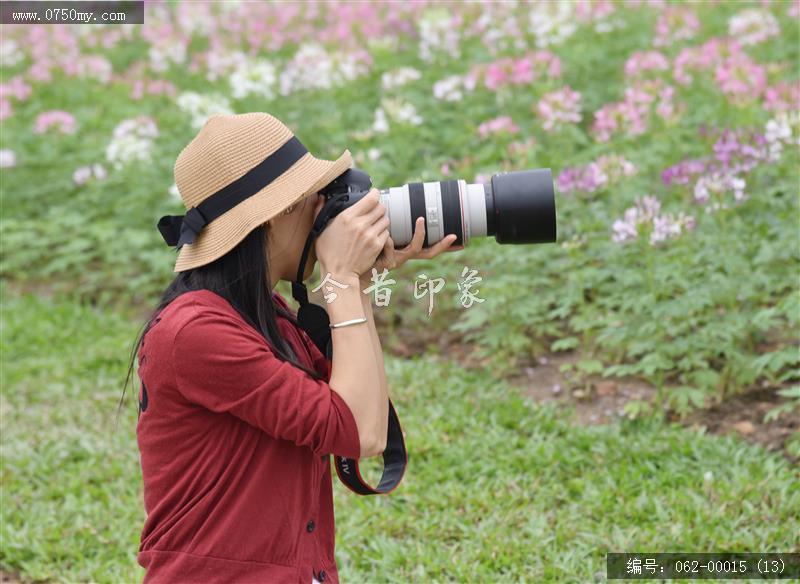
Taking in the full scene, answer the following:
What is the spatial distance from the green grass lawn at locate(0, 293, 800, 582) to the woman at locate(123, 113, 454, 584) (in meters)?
1.19

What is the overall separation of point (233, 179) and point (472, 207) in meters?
0.46

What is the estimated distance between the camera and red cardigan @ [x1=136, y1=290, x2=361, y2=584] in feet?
5.11

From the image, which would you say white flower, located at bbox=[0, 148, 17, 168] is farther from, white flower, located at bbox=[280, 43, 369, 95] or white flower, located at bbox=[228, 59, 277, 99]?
white flower, located at bbox=[280, 43, 369, 95]

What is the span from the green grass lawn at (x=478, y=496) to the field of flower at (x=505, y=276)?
10mm

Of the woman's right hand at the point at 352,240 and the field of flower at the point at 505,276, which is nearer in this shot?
the woman's right hand at the point at 352,240

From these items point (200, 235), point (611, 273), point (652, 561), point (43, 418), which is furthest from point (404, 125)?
point (200, 235)

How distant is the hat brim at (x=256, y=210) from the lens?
160 cm

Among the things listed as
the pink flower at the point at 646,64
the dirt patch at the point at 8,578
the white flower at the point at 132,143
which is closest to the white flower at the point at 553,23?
the pink flower at the point at 646,64

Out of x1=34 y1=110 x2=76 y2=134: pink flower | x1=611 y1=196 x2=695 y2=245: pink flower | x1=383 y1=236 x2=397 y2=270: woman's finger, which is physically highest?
x1=34 y1=110 x2=76 y2=134: pink flower

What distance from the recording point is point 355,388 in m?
1.61

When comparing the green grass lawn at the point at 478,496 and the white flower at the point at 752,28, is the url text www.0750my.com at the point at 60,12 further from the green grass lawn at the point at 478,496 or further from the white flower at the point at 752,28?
the white flower at the point at 752,28

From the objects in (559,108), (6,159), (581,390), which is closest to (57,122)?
(6,159)

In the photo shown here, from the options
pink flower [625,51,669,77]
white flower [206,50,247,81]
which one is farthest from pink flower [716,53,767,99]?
white flower [206,50,247,81]

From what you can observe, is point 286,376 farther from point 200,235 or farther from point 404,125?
point 404,125
